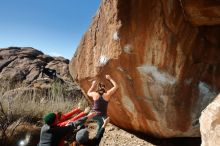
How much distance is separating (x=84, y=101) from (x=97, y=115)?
4.02 metres

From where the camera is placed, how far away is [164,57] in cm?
630

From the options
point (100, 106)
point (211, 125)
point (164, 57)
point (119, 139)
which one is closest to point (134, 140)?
point (119, 139)

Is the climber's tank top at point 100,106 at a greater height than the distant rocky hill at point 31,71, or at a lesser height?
greater

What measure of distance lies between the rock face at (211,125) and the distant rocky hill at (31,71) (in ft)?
23.7

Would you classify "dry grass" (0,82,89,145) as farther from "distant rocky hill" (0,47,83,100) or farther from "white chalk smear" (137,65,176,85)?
"white chalk smear" (137,65,176,85)

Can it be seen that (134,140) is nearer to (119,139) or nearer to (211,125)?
(119,139)

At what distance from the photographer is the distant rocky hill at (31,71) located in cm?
1241

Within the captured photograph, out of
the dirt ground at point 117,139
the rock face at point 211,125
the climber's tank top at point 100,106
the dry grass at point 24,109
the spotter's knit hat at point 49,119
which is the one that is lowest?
the dirt ground at point 117,139

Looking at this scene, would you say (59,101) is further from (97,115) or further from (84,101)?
(97,115)

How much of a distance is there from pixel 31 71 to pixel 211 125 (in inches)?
411

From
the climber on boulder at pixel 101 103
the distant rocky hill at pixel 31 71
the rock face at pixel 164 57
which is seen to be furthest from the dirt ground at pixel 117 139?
the distant rocky hill at pixel 31 71

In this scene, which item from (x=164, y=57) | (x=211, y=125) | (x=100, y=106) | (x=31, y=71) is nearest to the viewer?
(x=211, y=125)

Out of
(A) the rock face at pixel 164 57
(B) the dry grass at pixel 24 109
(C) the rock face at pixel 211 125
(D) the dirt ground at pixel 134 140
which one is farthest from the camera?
(B) the dry grass at pixel 24 109

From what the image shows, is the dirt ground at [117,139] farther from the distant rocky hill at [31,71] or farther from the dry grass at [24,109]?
the distant rocky hill at [31,71]
